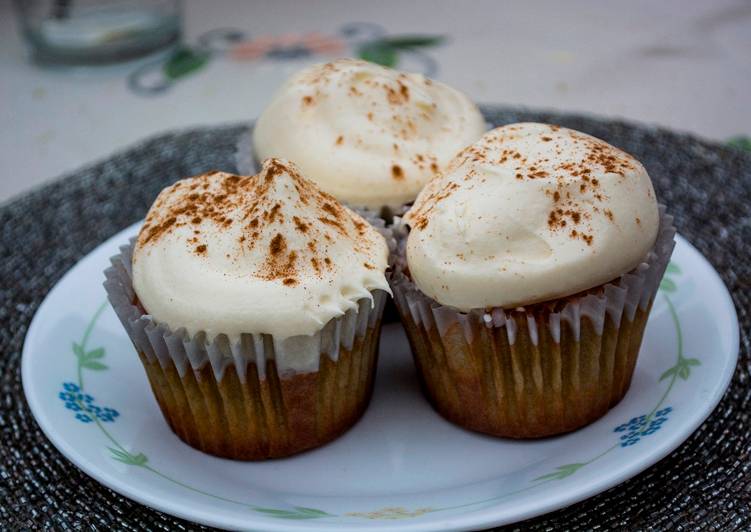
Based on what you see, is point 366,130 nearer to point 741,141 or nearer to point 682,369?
point 682,369

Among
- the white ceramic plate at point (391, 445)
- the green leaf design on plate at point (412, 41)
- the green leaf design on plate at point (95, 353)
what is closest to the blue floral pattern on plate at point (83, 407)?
the white ceramic plate at point (391, 445)

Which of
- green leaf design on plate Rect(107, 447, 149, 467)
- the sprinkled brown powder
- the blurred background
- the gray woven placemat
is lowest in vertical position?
the blurred background

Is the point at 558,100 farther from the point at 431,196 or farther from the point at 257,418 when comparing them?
the point at 257,418

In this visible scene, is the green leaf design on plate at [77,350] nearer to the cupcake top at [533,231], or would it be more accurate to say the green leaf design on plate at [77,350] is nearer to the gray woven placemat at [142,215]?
the gray woven placemat at [142,215]

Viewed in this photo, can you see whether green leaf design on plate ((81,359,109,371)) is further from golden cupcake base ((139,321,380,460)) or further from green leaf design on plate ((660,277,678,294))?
green leaf design on plate ((660,277,678,294))

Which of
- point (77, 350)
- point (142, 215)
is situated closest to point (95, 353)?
point (77, 350)

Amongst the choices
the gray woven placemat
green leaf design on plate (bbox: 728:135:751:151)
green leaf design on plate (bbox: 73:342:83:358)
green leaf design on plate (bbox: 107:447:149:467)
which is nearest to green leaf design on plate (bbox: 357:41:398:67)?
the gray woven placemat

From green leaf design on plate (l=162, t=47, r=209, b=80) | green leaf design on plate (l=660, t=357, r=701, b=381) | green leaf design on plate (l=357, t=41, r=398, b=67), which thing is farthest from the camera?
green leaf design on plate (l=162, t=47, r=209, b=80)
